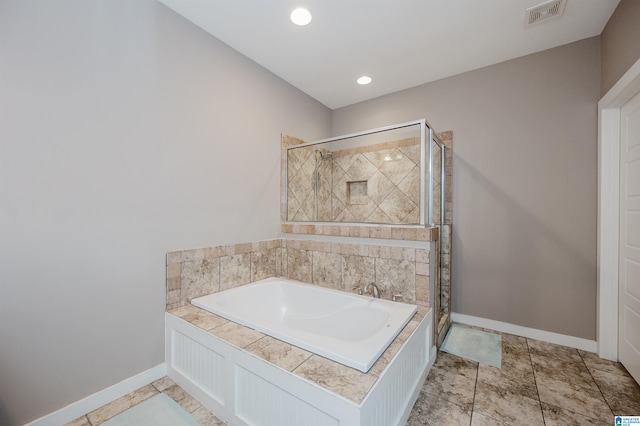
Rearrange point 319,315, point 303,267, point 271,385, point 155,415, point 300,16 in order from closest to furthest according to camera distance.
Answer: point 271,385
point 155,415
point 300,16
point 319,315
point 303,267

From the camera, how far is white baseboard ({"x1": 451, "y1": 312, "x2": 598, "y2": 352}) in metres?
2.15

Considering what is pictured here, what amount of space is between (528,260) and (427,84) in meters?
2.09

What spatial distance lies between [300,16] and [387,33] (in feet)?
2.36

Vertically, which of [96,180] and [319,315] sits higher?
[96,180]

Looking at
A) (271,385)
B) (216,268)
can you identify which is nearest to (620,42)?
(271,385)

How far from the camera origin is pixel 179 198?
1919mm

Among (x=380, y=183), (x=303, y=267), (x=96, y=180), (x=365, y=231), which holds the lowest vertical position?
(x=303, y=267)

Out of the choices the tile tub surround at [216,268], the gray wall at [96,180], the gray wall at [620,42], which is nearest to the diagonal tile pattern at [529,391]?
the tile tub surround at [216,268]

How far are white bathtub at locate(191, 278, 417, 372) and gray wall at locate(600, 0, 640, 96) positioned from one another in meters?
2.18

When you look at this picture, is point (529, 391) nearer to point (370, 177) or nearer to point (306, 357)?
point (306, 357)

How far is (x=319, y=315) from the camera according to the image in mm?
2191

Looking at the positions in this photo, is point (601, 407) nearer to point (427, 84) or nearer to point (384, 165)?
point (384, 165)

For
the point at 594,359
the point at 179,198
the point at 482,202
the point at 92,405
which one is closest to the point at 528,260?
the point at 482,202

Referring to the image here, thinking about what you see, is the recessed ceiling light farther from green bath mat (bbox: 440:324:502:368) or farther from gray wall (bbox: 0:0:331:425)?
green bath mat (bbox: 440:324:502:368)
